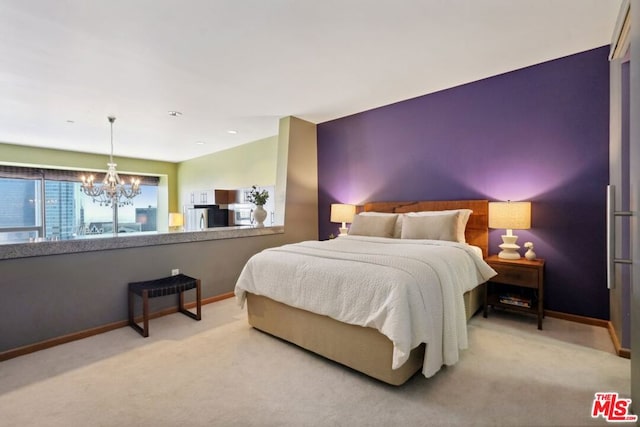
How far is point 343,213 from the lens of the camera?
14.5ft

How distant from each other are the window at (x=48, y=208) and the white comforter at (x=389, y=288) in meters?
5.75

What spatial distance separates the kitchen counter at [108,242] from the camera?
2.34 meters

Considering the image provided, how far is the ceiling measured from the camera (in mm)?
2158

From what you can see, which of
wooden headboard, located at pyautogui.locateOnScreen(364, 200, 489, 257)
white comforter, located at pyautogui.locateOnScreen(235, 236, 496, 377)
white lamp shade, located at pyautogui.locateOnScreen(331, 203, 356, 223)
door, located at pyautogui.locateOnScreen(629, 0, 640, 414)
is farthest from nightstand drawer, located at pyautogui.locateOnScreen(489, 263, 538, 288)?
white lamp shade, located at pyautogui.locateOnScreen(331, 203, 356, 223)

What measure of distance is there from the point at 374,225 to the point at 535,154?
6.11 feet

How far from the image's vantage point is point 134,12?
83.0 inches

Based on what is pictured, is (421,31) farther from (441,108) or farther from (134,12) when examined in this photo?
(134,12)

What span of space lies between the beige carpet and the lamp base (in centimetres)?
72

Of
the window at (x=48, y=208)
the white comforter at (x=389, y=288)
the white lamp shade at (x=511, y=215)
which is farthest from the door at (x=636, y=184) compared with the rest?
the window at (x=48, y=208)

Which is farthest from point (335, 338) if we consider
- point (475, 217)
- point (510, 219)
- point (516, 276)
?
point (475, 217)

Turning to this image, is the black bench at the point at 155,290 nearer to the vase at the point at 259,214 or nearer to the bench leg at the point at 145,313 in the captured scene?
the bench leg at the point at 145,313

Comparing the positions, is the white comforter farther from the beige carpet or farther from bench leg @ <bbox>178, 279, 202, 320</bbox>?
bench leg @ <bbox>178, 279, 202, 320</bbox>

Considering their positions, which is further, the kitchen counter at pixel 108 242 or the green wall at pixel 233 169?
the green wall at pixel 233 169

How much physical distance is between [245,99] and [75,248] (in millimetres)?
2512
